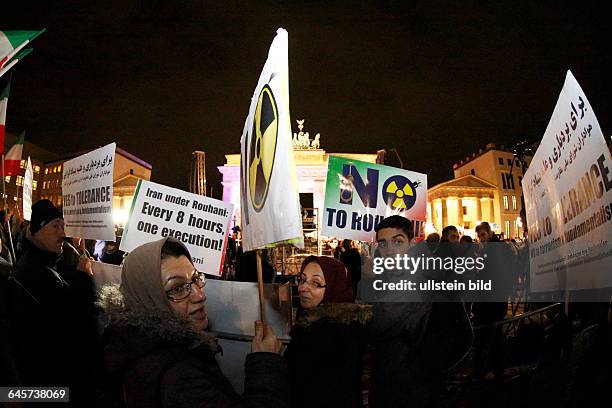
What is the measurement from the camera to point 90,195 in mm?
5480

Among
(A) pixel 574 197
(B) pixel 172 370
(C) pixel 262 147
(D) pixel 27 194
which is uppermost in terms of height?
(D) pixel 27 194

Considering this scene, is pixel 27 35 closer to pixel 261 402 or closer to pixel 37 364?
pixel 37 364

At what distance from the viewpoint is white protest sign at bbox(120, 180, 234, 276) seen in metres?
4.86

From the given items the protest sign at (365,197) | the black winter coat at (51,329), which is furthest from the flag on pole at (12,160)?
the protest sign at (365,197)

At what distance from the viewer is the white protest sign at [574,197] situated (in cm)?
216

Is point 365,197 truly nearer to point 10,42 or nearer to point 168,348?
point 10,42

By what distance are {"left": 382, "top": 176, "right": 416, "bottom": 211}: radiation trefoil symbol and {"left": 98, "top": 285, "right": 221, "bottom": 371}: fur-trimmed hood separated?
4451 mm

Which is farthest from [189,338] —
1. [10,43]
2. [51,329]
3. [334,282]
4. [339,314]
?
[10,43]

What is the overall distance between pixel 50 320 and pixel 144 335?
2.08 metres

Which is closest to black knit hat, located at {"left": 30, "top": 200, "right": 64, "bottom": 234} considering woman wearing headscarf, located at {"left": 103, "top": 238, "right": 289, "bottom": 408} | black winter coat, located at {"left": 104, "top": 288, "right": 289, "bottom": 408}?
woman wearing headscarf, located at {"left": 103, "top": 238, "right": 289, "bottom": 408}

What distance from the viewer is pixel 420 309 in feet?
8.72

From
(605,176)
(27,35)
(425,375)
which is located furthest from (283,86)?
(27,35)

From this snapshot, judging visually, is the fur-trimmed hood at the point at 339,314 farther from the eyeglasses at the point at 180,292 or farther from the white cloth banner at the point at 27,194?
the white cloth banner at the point at 27,194

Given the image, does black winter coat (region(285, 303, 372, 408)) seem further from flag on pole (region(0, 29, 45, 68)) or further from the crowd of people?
flag on pole (region(0, 29, 45, 68))
